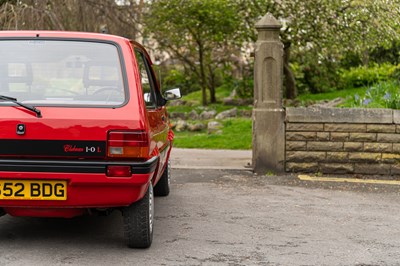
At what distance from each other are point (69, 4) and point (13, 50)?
35.1 feet

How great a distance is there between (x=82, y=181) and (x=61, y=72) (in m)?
0.96

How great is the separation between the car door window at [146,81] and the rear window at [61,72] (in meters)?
0.33

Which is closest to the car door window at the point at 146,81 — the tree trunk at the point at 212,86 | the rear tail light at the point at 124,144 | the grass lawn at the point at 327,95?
the rear tail light at the point at 124,144

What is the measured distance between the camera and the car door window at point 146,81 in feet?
20.2

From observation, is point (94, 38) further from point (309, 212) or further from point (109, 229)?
point (309, 212)

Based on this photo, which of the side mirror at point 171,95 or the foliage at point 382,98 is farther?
the foliage at point 382,98

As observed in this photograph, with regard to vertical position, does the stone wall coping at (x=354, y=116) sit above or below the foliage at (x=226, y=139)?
above

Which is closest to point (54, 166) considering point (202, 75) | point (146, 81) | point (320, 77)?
point (146, 81)

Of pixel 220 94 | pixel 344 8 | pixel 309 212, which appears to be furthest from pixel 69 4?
pixel 309 212

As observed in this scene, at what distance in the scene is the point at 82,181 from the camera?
5328 mm

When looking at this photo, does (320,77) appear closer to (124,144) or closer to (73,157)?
(124,144)

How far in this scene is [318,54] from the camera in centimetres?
2122

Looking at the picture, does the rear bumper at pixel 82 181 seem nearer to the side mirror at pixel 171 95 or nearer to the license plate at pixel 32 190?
the license plate at pixel 32 190

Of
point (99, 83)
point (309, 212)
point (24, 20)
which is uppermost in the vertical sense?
point (24, 20)
